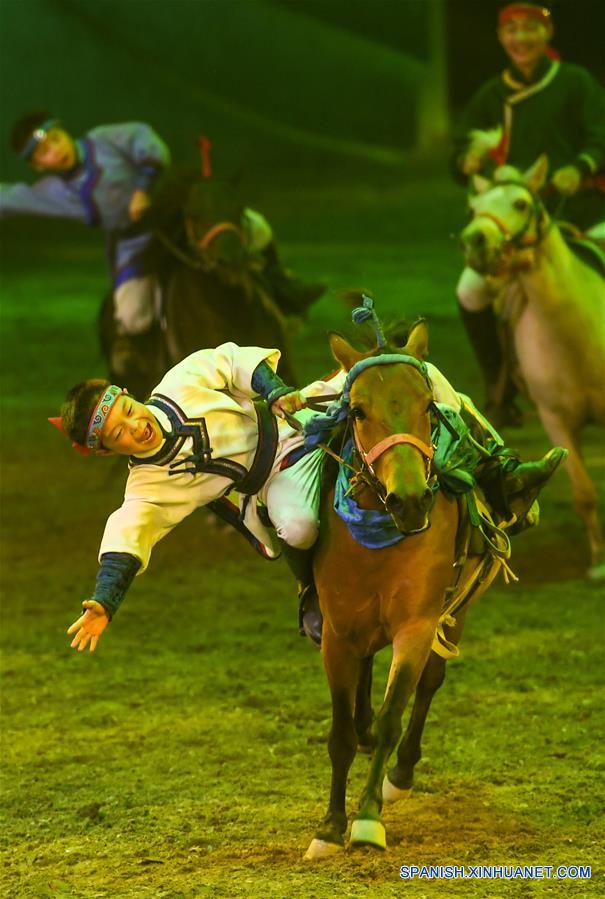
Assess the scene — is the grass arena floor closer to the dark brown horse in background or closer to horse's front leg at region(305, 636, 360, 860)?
horse's front leg at region(305, 636, 360, 860)

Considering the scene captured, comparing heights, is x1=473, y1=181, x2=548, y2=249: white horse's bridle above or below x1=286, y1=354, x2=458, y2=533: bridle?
above

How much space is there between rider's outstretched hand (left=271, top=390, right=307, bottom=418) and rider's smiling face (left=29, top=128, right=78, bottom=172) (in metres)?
4.52

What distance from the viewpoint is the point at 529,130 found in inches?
299

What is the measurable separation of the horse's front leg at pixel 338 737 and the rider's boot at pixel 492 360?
12.1ft

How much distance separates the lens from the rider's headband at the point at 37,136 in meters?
8.09

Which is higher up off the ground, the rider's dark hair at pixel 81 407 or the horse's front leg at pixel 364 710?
the rider's dark hair at pixel 81 407

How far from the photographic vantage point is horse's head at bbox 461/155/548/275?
6.47m

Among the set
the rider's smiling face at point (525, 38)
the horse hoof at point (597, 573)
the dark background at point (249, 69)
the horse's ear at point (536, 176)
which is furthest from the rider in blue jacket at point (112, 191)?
the dark background at point (249, 69)

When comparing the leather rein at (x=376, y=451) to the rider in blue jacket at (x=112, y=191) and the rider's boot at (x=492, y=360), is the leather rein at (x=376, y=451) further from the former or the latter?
the rider in blue jacket at (x=112, y=191)

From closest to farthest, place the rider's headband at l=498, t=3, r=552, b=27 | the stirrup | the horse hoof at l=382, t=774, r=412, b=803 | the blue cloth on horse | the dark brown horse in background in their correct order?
the blue cloth on horse → the stirrup → the horse hoof at l=382, t=774, r=412, b=803 → the rider's headband at l=498, t=3, r=552, b=27 → the dark brown horse in background

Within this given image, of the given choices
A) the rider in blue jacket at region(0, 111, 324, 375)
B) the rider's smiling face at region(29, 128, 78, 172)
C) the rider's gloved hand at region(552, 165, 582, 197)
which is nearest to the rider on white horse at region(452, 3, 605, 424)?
the rider's gloved hand at region(552, 165, 582, 197)

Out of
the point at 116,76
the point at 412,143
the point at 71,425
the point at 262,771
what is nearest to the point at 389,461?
the point at 71,425

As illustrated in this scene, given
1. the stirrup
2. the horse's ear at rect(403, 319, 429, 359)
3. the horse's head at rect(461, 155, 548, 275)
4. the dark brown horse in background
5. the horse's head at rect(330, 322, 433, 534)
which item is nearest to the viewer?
the horse's head at rect(330, 322, 433, 534)

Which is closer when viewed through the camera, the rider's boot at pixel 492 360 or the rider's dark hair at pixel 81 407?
the rider's dark hair at pixel 81 407
